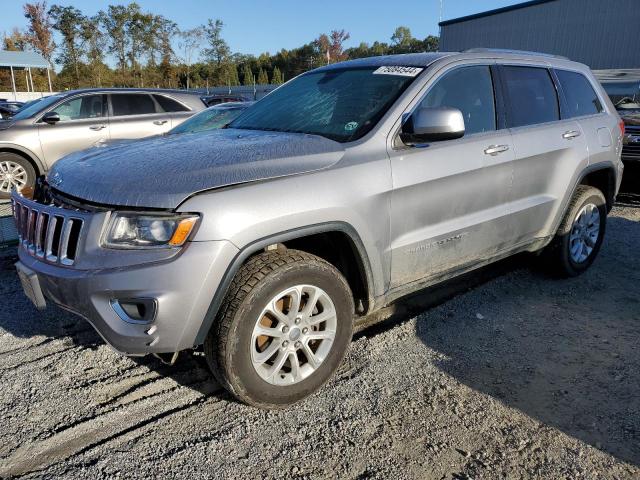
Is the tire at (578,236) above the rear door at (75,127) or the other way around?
the other way around

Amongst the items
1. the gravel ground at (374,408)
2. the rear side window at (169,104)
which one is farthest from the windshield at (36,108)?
the gravel ground at (374,408)

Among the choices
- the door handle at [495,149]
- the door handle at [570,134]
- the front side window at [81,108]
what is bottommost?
the door handle at [495,149]

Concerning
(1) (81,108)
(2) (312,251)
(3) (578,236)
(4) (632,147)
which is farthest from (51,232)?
(4) (632,147)

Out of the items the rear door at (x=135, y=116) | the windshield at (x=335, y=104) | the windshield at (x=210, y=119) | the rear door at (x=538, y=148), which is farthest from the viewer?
the rear door at (x=135, y=116)

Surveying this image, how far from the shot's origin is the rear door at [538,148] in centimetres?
368

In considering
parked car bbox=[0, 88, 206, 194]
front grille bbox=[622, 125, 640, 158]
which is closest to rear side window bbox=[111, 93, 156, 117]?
parked car bbox=[0, 88, 206, 194]

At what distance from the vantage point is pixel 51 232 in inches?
96.1

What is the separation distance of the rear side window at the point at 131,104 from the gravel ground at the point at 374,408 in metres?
5.41

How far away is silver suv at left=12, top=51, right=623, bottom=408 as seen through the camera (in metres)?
2.23

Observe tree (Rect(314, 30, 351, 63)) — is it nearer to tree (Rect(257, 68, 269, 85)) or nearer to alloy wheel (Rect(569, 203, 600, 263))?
tree (Rect(257, 68, 269, 85))

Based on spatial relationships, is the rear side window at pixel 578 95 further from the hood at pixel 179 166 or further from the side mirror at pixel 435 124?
the hood at pixel 179 166

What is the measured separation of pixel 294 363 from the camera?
267 cm

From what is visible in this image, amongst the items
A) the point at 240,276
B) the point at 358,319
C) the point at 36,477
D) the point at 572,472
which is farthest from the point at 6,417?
the point at 572,472

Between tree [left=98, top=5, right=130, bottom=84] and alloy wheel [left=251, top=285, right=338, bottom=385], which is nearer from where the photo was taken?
alloy wheel [left=251, top=285, right=338, bottom=385]
